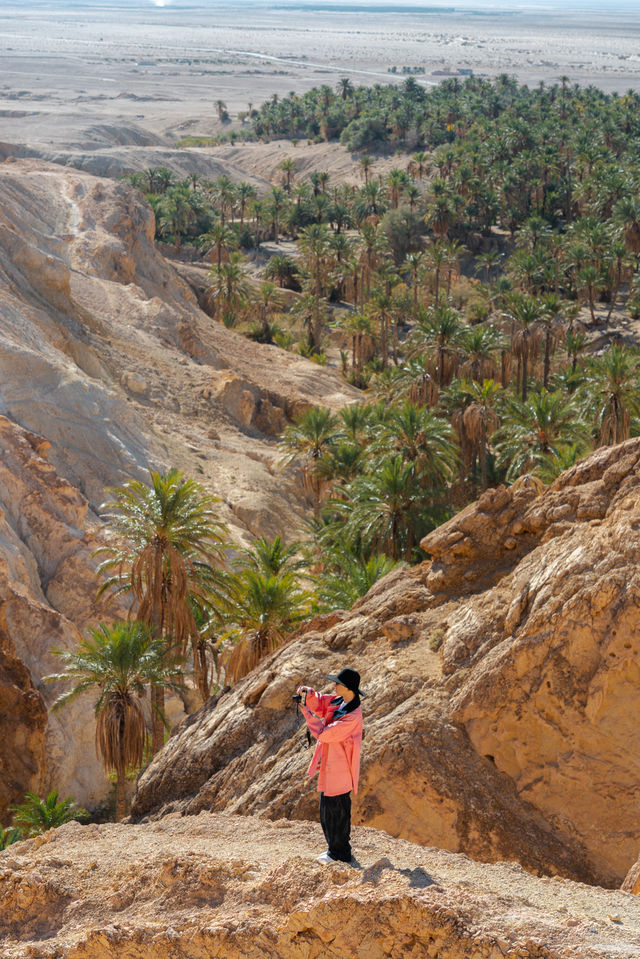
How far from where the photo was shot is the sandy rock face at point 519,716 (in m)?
9.98

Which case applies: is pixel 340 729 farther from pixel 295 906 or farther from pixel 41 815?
pixel 41 815

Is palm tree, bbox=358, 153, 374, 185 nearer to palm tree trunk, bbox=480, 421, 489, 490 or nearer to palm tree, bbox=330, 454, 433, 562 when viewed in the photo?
palm tree trunk, bbox=480, 421, 489, 490

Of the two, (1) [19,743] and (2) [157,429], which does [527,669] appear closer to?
(1) [19,743]

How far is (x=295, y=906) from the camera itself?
7215mm

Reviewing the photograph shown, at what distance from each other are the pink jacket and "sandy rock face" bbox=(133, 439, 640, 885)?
2671 millimetres

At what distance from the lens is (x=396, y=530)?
88.7ft

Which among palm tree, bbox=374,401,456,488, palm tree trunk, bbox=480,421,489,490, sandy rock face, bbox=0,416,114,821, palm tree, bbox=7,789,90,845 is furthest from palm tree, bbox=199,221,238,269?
palm tree, bbox=7,789,90,845

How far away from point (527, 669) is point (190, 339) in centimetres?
4030

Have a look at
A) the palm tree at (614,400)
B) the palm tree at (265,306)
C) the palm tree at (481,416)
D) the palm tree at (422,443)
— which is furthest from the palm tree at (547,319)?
the palm tree at (422,443)

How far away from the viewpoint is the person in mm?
7973

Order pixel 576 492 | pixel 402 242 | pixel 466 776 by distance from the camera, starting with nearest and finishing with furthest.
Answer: pixel 466 776 → pixel 576 492 → pixel 402 242

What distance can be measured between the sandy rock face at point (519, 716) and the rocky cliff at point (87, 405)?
994 cm

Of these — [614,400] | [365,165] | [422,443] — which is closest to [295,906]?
[422,443]

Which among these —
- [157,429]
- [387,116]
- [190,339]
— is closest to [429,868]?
[157,429]
